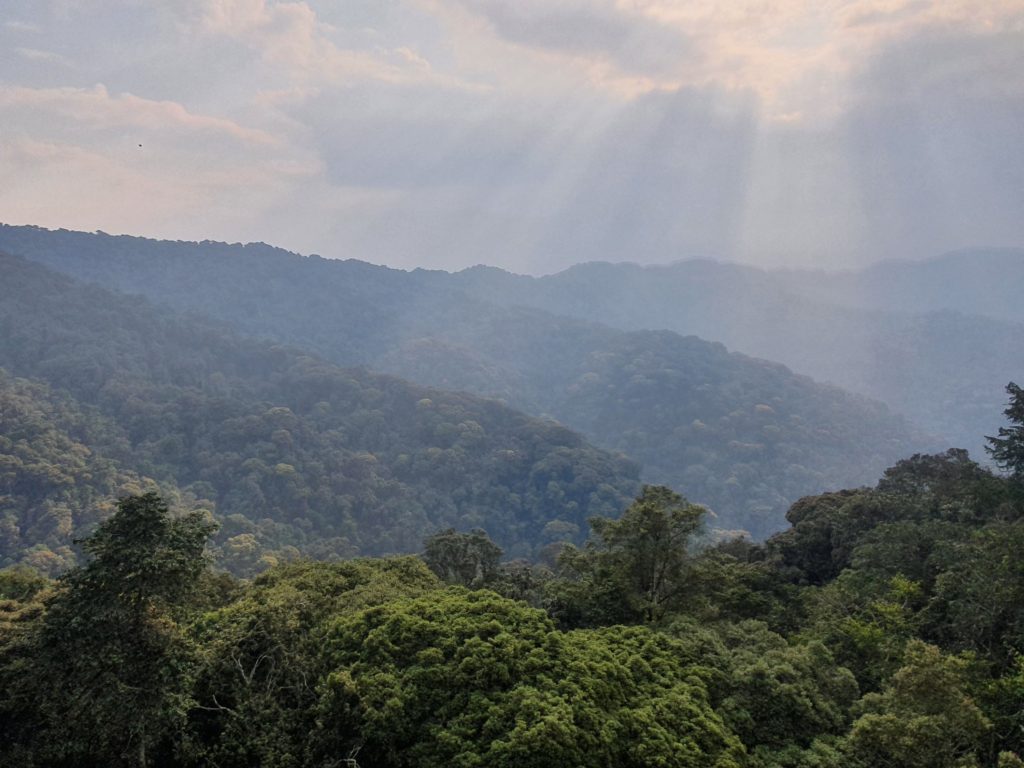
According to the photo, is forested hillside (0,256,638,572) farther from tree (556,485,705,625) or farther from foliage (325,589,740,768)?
foliage (325,589,740,768)

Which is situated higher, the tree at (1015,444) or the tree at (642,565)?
the tree at (1015,444)

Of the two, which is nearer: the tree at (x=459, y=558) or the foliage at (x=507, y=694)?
the foliage at (x=507, y=694)

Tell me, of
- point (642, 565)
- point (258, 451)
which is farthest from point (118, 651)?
point (258, 451)

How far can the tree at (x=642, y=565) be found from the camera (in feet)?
66.1

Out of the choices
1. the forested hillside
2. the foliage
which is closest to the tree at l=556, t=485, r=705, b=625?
the foliage

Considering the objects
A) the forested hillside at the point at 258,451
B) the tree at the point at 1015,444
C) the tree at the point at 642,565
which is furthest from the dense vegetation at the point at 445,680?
the forested hillside at the point at 258,451

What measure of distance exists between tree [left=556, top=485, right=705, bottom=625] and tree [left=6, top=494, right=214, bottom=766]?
12.4 meters

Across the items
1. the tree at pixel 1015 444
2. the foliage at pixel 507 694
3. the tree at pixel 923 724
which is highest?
the tree at pixel 1015 444

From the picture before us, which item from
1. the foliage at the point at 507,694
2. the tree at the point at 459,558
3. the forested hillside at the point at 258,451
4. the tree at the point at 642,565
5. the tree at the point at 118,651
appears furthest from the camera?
the forested hillside at the point at 258,451

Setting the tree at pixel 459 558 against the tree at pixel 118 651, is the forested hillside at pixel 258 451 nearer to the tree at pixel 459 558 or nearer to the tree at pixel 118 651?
the tree at pixel 459 558

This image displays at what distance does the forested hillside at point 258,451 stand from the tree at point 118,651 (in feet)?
205

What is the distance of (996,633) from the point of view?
15.0 m

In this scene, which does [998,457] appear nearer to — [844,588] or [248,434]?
[844,588]

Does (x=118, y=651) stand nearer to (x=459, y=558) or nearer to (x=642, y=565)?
(x=642, y=565)
